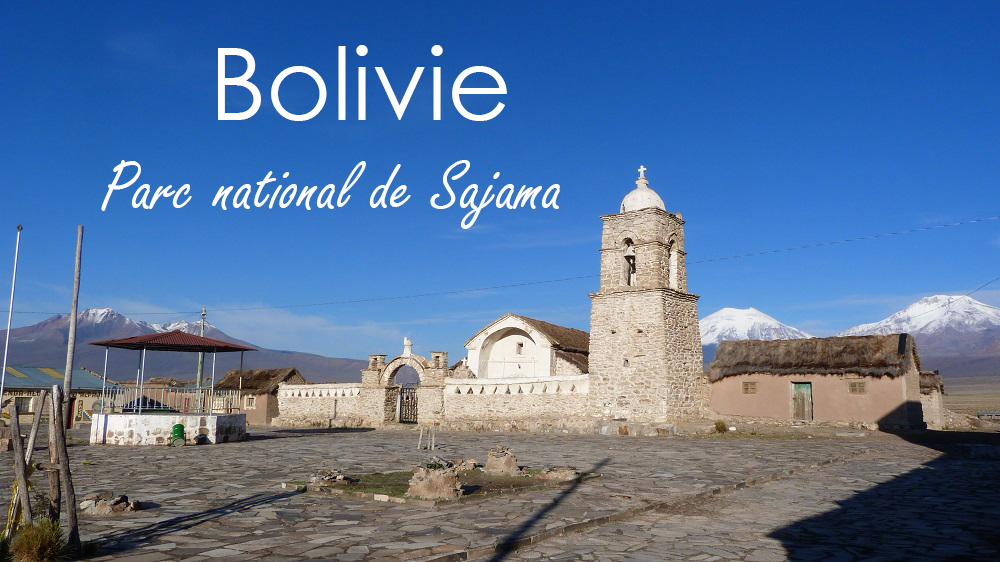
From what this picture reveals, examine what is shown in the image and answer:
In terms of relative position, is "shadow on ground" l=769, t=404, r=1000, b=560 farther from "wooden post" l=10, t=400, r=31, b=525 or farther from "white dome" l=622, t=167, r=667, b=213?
"white dome" l=622, t=167, r=667, b=213

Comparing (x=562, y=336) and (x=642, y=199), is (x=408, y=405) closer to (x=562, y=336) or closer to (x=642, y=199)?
(x=562, y=336)

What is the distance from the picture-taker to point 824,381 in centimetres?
2614

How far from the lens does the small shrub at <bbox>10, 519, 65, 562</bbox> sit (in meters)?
5.58

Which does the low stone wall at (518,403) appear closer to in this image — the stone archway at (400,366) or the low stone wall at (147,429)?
the stone archway at (400,366)

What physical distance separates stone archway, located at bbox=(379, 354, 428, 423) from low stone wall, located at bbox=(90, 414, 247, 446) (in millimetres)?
11598

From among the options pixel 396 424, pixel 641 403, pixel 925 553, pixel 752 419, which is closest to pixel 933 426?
pixel 752 419

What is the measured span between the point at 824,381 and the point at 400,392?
16.8 metres

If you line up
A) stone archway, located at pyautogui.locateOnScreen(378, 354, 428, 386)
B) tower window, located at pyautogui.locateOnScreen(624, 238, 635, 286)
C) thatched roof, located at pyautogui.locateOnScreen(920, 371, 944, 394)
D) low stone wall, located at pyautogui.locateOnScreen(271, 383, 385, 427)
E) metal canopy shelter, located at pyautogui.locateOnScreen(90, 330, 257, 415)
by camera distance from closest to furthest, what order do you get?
metal canopy shelter, located at pyautogui.locateOnScreen(90, 330, 257, 415) < tower window, located at pyautogui.locateOnScreen(624, 238, 635, 286) < thatched roof, located at pyautogui.locateOnScreen(920, 371, 944, 394) < stone archway, located at pyautogui.locateOnScreen(378, 354, 428, 386) < low stone wall, located at pyautogui.locateOnScreen(271, 383, 385, 427)

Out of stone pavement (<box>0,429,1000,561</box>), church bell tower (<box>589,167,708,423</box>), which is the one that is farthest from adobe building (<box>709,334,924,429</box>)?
stone pavement (<box>0,429,1000,561</box>)

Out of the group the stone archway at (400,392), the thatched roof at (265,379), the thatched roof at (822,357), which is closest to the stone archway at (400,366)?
the stone archway at (400,392)

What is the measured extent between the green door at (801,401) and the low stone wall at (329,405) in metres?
16.1

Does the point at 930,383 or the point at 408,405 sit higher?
the point at 930,383

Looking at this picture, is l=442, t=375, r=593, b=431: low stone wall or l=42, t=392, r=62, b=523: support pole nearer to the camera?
l=42, t=392, r=62, b=523: support pole

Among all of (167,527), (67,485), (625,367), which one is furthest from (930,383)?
(67,485)
